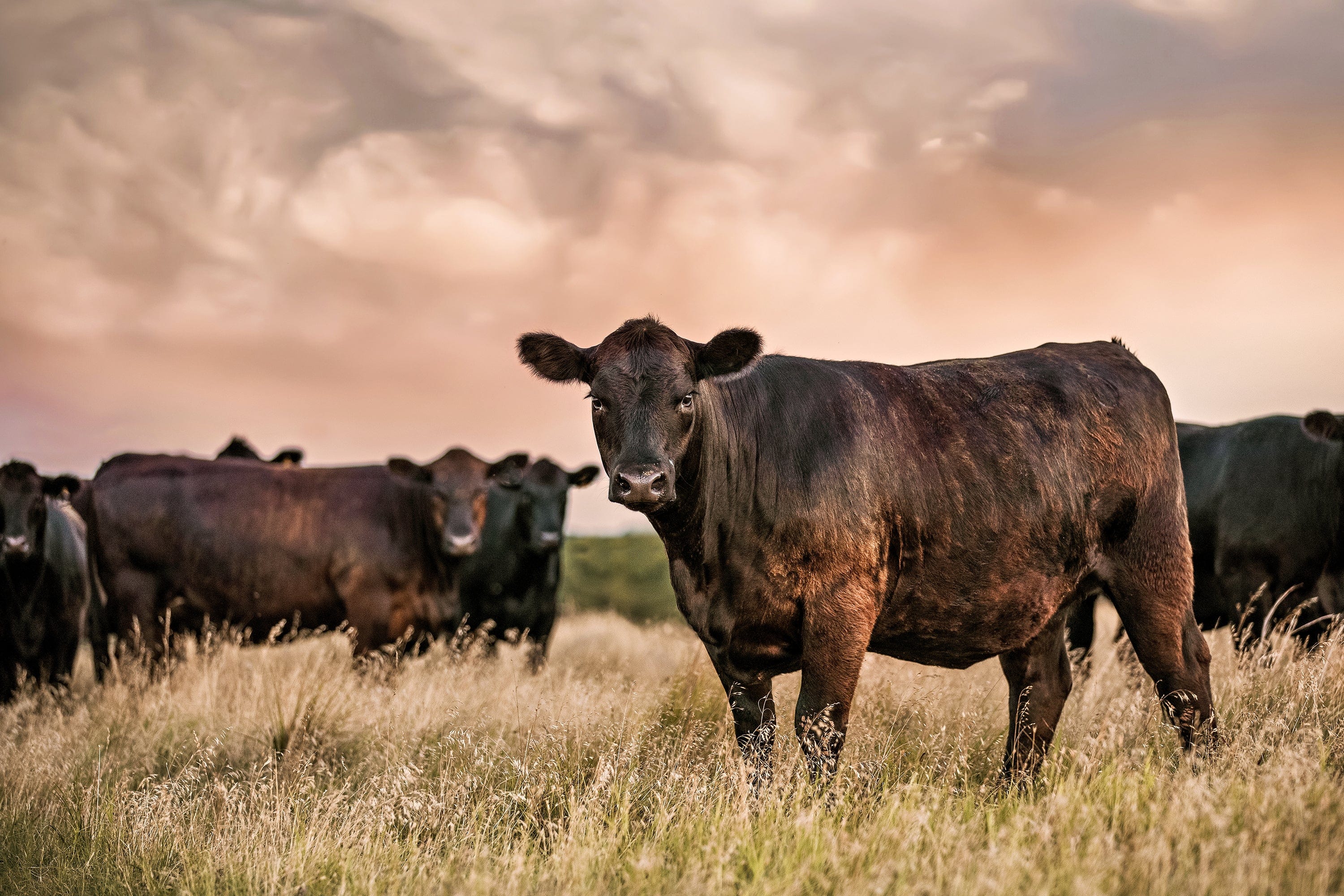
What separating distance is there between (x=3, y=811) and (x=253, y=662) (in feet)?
19.1

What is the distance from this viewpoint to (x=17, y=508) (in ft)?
29.8

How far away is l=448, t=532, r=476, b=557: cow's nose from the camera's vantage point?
9922 millimetres

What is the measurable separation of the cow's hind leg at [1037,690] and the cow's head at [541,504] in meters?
7.27

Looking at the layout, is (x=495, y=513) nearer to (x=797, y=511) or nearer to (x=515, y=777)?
(x=515, y=777)

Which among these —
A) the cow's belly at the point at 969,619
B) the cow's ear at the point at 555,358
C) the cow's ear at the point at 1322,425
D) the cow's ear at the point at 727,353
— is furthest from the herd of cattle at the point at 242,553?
the cow's ear at the point at 1322,425

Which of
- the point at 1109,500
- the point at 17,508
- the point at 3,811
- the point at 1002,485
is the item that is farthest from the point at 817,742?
the point at 17,508

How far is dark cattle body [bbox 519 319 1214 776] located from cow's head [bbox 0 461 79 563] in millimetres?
6461

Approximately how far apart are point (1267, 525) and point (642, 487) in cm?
769

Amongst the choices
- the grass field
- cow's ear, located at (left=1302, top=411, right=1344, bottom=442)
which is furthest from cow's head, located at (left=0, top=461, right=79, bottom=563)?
cow's ear, located at (left=1302, top=411, right=1344, bottom=442)

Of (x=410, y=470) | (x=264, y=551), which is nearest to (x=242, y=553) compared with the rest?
(x=264, y=551)

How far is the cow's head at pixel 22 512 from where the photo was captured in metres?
8.98

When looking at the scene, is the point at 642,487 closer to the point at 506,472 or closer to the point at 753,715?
the point at 753,715

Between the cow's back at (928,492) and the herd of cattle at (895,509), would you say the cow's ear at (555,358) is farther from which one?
the cow's back at (928,492)

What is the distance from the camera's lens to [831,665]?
4.49m
